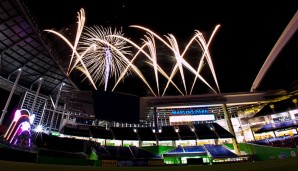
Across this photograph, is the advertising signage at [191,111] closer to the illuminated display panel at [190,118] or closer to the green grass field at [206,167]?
the illuminated display panel at [190,118]

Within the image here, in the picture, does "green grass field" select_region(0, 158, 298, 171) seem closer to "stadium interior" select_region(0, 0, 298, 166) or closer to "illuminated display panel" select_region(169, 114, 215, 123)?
"stadium interior" select_region(0, 0, 298, 166)

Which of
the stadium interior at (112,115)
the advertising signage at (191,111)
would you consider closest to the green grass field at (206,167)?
the stadium interior at (112,115)

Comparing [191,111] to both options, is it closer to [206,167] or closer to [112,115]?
[112,115]

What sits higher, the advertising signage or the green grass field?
the advertising signage

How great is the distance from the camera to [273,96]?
3859 centimetres

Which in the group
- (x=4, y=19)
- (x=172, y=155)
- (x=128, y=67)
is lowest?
(x=172, y=155)

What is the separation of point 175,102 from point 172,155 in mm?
11425

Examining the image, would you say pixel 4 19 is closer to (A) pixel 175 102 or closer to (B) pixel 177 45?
(B) pixel 177 45

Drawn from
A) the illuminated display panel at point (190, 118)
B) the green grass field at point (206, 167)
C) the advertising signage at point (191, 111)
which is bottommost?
the green grass field at point (206, 167)

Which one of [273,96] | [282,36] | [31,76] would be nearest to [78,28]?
[31,76]

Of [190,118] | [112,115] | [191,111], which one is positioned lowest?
[112,115]

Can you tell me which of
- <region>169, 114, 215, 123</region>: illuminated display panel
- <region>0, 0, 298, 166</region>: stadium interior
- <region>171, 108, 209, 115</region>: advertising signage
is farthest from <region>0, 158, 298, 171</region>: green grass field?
<region>171, 108, 209, 115</region>: advertising signage

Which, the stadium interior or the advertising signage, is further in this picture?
the advertising signage

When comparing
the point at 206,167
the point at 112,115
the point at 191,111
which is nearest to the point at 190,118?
the point at 191,111
